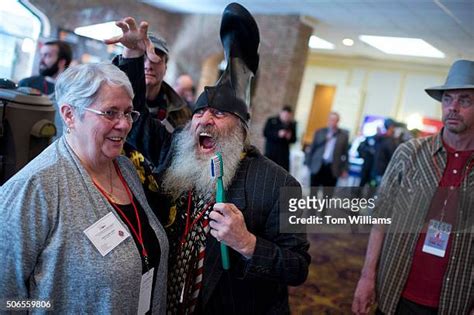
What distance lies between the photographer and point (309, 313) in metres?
2.87

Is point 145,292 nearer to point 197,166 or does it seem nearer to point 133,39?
point 197,166

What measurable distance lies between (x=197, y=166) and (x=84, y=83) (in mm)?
477

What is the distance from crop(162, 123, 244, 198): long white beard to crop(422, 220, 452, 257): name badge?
2.69 ft

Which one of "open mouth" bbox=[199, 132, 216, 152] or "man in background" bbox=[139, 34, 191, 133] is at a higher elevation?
"man in background" bbox=[139, 34, 191, 133]

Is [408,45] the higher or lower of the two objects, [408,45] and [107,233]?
the higher

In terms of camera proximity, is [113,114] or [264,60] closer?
[113,114]

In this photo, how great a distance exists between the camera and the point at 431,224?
161cm

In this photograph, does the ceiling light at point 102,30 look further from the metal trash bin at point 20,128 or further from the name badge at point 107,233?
the name badge at point 107,233

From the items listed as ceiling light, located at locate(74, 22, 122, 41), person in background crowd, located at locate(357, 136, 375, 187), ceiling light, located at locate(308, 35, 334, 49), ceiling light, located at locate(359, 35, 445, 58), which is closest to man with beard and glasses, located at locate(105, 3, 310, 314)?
ceiling light, located at locate(74, 22, 122, 41)

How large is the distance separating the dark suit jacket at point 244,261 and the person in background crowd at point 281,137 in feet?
14.0

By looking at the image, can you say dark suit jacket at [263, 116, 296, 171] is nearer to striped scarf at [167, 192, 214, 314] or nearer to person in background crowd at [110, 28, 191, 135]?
person in background crowd at [110, 28, 191, 135]

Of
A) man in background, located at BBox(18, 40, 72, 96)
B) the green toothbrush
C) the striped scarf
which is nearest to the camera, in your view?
the green toothbrush

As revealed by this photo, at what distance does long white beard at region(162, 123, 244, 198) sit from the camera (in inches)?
54.0

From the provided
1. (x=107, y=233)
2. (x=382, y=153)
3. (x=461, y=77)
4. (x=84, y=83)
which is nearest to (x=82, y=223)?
(x=107, y=233)
